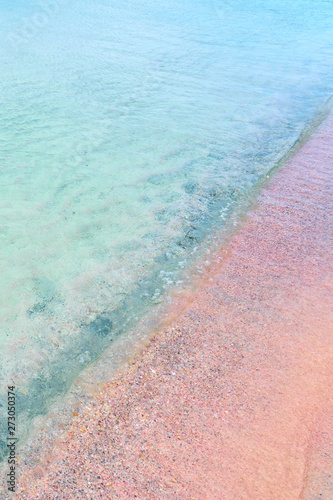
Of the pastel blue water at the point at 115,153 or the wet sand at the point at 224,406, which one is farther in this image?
the pastel blue water at the point at 115,153

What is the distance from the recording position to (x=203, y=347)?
2.67 meters

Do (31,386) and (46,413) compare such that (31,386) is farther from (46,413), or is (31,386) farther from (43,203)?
(43,203)

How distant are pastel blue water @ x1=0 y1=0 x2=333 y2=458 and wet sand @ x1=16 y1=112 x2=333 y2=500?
0.43 metres

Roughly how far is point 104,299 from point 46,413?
1.00m

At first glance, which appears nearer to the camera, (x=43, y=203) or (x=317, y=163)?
(x=43, y=203)

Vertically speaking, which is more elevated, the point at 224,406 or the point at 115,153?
the point at 115,153

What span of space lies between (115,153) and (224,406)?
3.72 m

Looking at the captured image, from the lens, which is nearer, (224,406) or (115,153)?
(224,406)

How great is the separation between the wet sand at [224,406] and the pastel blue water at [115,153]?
426mm

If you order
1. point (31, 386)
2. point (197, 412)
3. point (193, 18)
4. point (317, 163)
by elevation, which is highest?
point (193, 18)

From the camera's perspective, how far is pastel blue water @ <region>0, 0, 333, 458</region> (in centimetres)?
306

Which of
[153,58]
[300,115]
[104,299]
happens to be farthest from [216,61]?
[104,299]

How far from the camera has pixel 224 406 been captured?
7.61ft

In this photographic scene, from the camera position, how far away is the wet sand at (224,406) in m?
1.99
